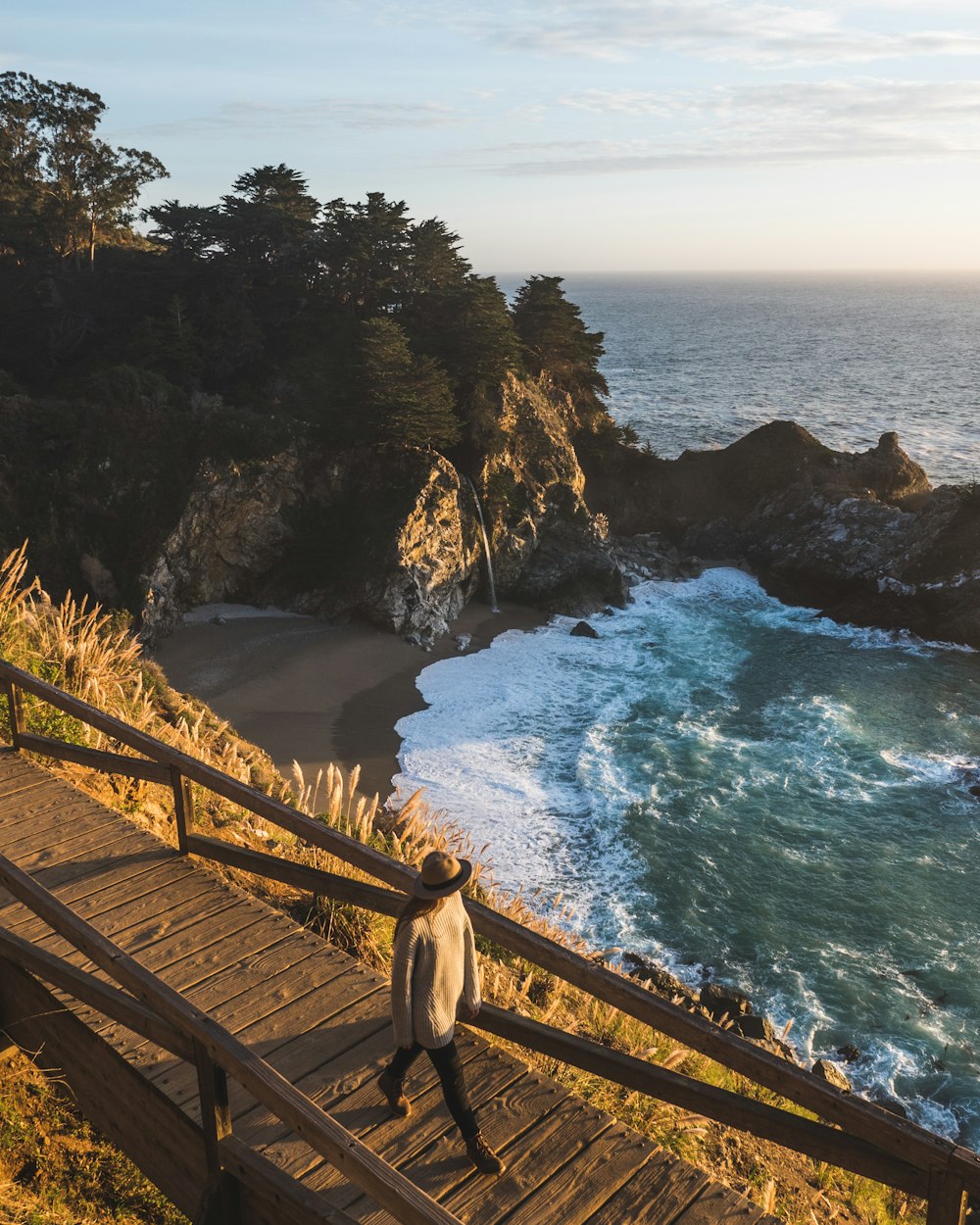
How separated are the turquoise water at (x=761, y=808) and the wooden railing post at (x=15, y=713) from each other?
1153 centimetres

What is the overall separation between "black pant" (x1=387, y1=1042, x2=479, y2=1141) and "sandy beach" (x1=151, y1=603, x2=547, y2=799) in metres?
17.7

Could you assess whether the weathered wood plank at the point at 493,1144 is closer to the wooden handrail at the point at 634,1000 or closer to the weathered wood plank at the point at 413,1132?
the weathered wood plank at the point at 413,1132

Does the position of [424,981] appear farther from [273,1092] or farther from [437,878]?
[273,1092]

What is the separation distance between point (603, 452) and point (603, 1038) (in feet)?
140

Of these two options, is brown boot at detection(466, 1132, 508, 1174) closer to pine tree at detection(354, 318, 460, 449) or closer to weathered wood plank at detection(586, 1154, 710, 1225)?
weathered wood plank at detection(586, 1154, 710, 1225)

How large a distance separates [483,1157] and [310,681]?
2400 centimetres

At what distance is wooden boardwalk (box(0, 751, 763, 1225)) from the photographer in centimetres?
463

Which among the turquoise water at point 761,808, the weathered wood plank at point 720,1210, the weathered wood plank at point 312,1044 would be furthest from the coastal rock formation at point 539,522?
the weathered wood plank at point 720,1210

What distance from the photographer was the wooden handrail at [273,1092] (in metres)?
3.52

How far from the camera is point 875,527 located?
3953 centimetres

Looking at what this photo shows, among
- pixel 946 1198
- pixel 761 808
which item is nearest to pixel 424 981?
pixel 946 1198

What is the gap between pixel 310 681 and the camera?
92.0 ft

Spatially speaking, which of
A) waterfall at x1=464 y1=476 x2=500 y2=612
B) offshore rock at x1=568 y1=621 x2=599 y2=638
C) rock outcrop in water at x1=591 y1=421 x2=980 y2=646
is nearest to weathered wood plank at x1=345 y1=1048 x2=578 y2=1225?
offshore rock at x1=568 y1=621 x2=599 y2=638

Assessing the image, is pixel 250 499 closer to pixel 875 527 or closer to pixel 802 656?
pixel 802 656
